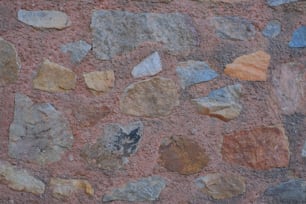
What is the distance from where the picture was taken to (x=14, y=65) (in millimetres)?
1686

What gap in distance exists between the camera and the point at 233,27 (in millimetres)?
1774

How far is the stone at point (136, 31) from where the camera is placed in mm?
1708

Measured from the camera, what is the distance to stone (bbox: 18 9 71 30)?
167cm

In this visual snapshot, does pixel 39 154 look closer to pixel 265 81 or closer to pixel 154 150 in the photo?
pixel 154 150

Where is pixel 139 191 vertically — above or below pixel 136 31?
below

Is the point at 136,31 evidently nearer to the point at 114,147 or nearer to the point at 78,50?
the point at 78,50

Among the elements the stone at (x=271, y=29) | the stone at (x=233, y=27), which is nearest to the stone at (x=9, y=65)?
the stone at (x=233, y=27)

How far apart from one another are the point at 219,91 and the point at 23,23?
661 mm

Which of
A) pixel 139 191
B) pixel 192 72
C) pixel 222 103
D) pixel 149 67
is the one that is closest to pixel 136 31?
pixel 149 67

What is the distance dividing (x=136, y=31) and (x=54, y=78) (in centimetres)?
30

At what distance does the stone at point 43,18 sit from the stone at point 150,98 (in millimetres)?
300

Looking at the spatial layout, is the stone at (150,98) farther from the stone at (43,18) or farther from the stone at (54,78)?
the stone at (43,18)

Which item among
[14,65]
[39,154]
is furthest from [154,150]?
[14,65]

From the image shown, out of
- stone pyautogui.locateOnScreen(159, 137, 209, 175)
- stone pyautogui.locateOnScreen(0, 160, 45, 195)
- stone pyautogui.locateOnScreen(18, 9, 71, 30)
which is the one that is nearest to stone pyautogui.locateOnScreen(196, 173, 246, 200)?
stone pyautogui.locateOnScreen(159, 137, 209, 175)
